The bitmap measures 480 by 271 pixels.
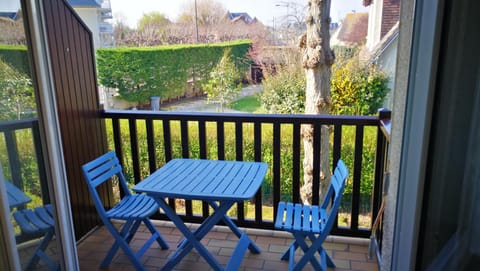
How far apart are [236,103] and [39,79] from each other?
6512mm

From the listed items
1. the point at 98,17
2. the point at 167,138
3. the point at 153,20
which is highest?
the point at 98,17

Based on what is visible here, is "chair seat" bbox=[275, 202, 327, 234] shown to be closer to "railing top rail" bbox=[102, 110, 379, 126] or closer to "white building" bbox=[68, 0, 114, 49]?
"railing top rail" bbox=[102, 110, 379, 126]

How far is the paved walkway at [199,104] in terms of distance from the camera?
7.70 metres

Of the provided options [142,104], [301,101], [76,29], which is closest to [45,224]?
[76,29]

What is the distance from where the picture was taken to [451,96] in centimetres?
101

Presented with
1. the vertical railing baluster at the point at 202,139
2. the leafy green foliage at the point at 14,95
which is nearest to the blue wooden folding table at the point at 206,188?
the vertical railing baluster at the point at 202,139

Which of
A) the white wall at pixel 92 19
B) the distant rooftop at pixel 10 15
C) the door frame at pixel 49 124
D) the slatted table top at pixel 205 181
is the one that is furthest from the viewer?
the white wall at pixel 92 19

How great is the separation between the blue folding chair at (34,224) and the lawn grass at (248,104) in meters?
6.07

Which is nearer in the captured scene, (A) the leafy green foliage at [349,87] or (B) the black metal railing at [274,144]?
(B) the black metal railing at [274,144]

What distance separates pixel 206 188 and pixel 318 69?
3.46 meters

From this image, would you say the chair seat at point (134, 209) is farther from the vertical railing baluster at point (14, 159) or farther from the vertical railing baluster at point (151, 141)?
the vertical railing baluster at point (14, 159)

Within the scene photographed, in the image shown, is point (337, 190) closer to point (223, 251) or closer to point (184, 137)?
point (223, 251)

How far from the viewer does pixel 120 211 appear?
7.78ft

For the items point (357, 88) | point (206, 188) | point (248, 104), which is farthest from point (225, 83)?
point (206, 188)
